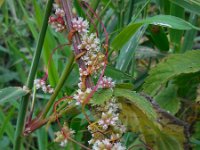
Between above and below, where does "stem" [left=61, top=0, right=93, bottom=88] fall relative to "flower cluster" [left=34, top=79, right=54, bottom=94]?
above

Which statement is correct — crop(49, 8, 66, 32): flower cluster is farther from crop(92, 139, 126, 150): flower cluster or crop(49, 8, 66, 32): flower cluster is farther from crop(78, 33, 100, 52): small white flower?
crop(92, 139, 126, 150): flower cluster

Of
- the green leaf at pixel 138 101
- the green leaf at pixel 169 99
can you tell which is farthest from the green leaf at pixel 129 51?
the green leaf at pixel 138 101

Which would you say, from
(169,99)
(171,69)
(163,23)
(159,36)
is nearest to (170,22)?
(163,23)

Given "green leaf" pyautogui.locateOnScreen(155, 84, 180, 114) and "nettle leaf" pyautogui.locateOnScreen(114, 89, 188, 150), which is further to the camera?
"green leaf" pyautogui.locateOnScreen(155, 84, 180, 114)

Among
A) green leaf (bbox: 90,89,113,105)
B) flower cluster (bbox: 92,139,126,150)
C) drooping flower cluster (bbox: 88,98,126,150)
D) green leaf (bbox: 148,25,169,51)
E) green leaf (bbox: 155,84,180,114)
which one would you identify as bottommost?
green leaf (bbox: 155,84,180,114)

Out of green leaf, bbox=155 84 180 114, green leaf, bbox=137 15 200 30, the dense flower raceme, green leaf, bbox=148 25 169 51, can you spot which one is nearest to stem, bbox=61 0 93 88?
the dense flower raceme

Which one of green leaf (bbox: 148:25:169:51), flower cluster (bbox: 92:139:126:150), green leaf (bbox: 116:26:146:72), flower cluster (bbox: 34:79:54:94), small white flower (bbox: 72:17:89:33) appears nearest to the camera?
flower cluster (bbox: 92:139:126:150)

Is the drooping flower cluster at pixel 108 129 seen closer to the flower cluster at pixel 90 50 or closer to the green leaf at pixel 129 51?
the flower cluster at pixel 90 50
